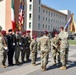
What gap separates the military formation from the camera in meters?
11.1

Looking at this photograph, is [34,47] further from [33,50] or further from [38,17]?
[38,17]

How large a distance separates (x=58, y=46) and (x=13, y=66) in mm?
2544

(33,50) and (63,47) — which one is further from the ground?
(63,47)

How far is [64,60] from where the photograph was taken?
11398mm

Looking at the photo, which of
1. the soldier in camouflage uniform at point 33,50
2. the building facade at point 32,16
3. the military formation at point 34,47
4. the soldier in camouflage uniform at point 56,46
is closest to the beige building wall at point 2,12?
the building facade at point 32,16

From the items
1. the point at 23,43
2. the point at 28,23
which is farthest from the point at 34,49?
the point at 28,23

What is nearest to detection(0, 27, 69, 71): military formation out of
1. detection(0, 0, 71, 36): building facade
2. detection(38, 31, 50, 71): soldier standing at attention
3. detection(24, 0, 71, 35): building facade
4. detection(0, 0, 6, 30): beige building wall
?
detection(38, 31, 50, 71): soldier standing at attention

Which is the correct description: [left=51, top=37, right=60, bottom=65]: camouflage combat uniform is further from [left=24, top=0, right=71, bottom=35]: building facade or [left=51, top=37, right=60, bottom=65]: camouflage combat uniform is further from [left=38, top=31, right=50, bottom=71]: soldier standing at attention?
[left=24, top=0, right=71, bottom=35]: building facade

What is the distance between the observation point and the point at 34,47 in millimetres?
12289

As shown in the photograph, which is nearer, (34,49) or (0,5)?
(34,49)

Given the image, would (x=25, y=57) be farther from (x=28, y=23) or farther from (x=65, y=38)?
(x=28, y=23)

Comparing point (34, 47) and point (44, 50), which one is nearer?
point (44, 50)

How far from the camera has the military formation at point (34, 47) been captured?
436 inches

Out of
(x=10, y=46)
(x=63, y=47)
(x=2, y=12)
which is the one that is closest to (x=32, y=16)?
(x=2, y=12)
